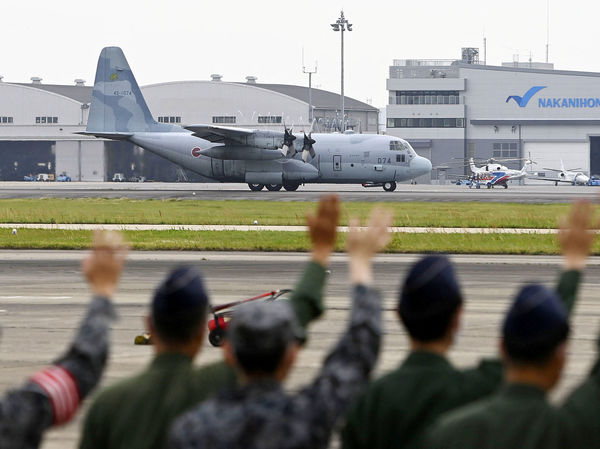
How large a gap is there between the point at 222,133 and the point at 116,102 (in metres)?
8.65

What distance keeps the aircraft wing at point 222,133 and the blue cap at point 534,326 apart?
56.8 meters

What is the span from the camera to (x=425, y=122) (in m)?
126

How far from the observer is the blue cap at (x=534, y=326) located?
4.05m

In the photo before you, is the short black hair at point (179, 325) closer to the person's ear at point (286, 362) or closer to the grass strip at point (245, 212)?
the person's ear at point (286, 362)

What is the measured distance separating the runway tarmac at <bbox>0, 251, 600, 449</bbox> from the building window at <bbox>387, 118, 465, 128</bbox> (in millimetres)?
97633

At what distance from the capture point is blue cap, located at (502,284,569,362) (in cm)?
405

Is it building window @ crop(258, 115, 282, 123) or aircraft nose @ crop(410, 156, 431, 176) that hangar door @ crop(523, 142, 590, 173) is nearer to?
building window @ crop(258, 115, 282, 123)

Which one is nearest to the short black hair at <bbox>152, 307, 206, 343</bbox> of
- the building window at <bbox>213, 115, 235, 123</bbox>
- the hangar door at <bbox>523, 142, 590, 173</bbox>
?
the building window at <bbox>213, 115, 235, 123</bbox>

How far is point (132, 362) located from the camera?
42.8 feet

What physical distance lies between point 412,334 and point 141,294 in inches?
633

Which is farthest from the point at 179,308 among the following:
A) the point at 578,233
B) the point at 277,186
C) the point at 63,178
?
the point at 63,178

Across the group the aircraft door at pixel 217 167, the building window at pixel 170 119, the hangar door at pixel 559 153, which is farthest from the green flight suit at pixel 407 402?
the hangar door at pixel 559 153

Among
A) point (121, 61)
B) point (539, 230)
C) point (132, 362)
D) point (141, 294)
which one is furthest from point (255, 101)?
point (132, 362)

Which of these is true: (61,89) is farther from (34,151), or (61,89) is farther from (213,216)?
(213,216)
